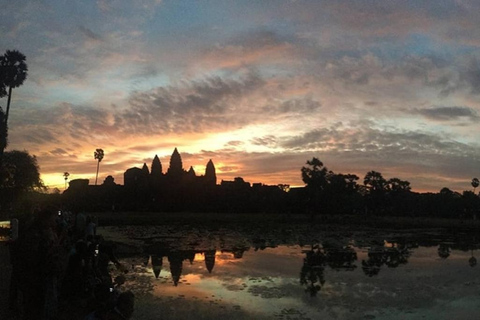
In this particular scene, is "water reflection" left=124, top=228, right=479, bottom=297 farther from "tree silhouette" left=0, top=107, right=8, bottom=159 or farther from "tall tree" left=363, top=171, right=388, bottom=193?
"tall tree" left=363, top=171, right=388, bottom=193

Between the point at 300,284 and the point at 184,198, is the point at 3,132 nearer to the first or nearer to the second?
the point at 300,284

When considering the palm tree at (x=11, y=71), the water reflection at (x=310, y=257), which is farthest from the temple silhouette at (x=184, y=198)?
the water reflection at (x=310, y=257)

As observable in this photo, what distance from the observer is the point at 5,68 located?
139 feet

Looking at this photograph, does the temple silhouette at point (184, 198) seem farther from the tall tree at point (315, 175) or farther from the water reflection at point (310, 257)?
the water reflection at point (310, 257)

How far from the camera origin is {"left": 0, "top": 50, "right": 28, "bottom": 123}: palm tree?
41.8 metres

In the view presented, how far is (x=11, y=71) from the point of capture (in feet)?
140

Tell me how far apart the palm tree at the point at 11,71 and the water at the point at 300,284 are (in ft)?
89.7

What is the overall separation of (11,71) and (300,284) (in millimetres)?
40026

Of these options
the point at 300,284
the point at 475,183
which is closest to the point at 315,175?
the point at 475,183

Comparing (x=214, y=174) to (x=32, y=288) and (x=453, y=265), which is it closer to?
(x=453, y=265)

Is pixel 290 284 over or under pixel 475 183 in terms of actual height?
under

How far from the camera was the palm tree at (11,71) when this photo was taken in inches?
1645

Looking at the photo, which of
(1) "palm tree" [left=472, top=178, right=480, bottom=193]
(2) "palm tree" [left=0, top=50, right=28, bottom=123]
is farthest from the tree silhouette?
(1) "palm tree" [left=472, top=178, right=480, bottom=193]

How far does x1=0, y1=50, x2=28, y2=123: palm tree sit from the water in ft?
89.7
